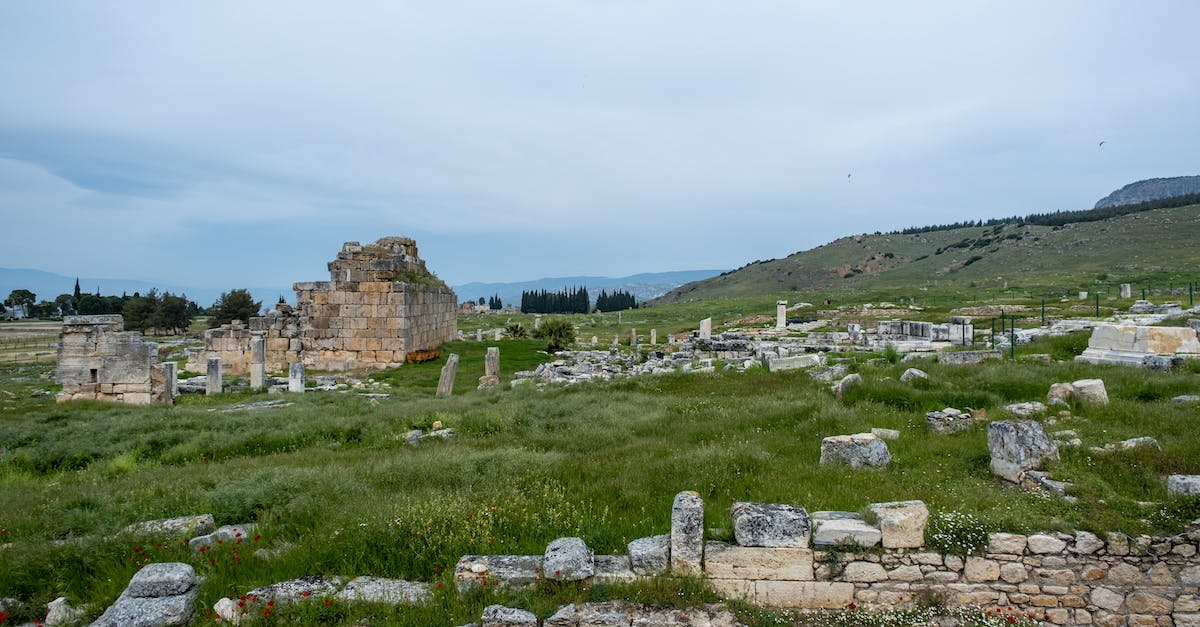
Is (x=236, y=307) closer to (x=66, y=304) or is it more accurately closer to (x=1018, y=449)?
(x=66, y=304)

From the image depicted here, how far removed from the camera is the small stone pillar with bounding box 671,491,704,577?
5402mm

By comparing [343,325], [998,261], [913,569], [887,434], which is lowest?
[913,569]

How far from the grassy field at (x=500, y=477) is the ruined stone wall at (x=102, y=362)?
3.38 metres

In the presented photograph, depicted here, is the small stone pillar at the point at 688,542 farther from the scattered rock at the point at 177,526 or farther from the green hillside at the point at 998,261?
the green hillside at the point at 998,261

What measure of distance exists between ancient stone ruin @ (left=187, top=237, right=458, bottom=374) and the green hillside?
44.3m

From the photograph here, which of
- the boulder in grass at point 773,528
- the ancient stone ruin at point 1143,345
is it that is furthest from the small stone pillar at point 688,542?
the ancient stone ruin at point 1143,345

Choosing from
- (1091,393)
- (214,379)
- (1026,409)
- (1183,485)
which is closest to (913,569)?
(1183,485)

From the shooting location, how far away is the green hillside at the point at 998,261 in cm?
5600

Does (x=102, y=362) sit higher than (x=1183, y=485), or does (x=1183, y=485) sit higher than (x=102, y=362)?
(x=102, y=362)

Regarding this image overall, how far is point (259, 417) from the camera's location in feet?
42.8

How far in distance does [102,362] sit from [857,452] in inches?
741

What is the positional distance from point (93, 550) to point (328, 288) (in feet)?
58.1

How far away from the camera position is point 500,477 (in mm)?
7746

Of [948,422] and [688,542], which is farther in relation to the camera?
[948,422]
